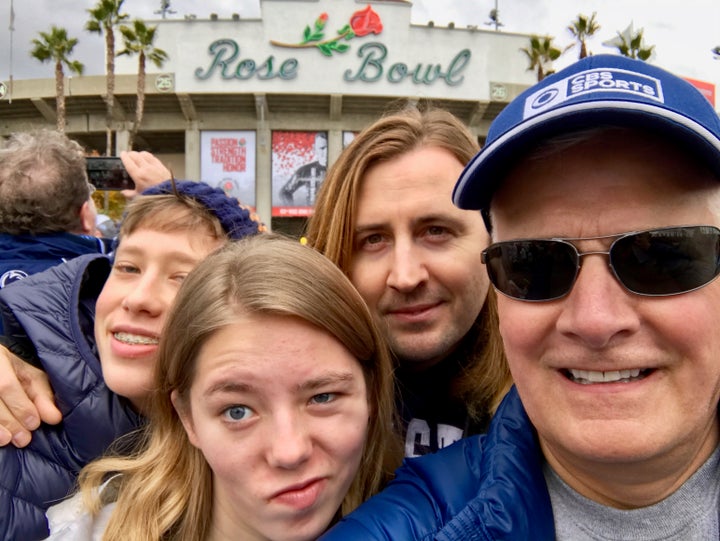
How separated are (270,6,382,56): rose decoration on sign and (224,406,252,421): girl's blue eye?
87.3ft

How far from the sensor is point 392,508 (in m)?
1.38

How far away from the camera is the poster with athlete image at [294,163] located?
2511 cm

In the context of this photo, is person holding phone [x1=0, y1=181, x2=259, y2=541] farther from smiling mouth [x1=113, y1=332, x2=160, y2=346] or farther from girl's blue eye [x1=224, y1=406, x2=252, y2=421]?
girl's blue eye [x1=224, y1=406, x2=252, y2=421]

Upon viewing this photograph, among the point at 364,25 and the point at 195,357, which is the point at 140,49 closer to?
the point at 364,25

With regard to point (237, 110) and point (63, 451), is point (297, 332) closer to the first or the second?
point (63, 451)

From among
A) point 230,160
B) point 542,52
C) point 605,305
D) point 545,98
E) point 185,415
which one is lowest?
point 185,415

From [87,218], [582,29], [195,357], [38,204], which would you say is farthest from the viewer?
[582,29]

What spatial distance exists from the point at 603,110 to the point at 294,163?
968 inches

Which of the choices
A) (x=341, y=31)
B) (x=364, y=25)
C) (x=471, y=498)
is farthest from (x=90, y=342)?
(x=364, y=25)

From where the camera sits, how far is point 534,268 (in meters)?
1.25

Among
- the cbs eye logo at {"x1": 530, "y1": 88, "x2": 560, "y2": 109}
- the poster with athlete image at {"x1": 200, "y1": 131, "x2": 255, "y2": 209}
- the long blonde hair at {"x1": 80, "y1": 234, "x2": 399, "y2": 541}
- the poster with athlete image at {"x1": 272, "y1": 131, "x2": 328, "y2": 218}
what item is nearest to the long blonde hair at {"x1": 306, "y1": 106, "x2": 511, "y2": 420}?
the long blonde hair at {"x1": 80, "y1": 234, "x2": 399, "y2": 541}

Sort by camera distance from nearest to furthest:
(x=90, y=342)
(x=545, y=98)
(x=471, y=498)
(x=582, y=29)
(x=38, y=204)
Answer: (x=545, y=98) < (x=471, y=498) < (x=90, y=342) < (x=38, y=204) < (x=582, y=29)

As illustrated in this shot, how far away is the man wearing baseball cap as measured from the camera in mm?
1140

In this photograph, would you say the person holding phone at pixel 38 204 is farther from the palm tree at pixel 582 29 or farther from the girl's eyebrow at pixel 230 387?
the palm tree at pixel 582 29
